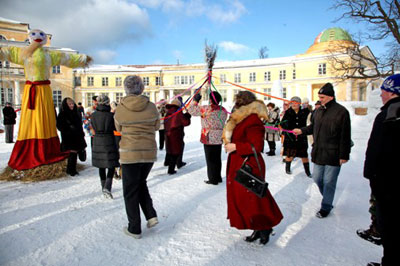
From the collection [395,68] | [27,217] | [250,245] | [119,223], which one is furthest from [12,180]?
[395,68]

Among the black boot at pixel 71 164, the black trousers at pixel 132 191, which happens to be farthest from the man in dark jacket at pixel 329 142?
the black boot at pixel 71 164

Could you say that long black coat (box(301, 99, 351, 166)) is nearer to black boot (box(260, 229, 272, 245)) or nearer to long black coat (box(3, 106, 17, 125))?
black boot (box(260, 229, 272, 245))

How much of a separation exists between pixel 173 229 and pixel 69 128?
364 centimetres

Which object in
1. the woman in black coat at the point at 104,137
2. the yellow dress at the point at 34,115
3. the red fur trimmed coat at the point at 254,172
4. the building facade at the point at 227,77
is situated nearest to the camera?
the red fur trimmed coat at the point at 254,172

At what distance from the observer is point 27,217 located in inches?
142

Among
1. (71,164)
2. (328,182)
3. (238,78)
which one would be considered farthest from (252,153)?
(238,78)

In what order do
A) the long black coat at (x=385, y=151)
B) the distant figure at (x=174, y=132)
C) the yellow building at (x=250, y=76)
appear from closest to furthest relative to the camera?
the long black coat at (x=385, y=151)
the distant figure at (x=174, y=132)
the yellow building at (x=250, y=76)

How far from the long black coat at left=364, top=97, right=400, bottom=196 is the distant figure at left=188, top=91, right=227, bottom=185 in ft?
10.3

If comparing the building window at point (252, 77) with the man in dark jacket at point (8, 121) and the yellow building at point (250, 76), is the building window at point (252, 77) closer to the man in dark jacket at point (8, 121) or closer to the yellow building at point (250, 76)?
the yellow building at point (250, 76)

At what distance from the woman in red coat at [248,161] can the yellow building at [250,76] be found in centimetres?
3383

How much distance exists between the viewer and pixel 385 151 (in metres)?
2.28

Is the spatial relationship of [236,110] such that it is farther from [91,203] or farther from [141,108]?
[91,203]

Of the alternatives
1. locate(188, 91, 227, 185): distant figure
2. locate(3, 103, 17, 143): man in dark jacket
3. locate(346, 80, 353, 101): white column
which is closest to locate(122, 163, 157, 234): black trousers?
locate(188, 91, 227, 185): distant figure

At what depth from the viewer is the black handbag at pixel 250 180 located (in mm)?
2656
